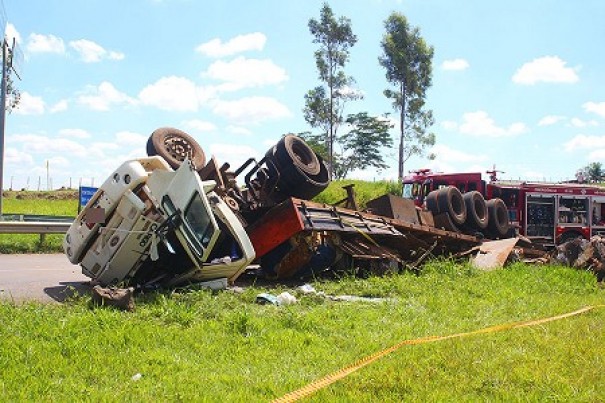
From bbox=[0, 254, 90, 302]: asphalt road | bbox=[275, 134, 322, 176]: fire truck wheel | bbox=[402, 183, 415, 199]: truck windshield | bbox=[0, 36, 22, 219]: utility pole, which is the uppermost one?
bbox=[0, 36, 22, 219]: utility pole

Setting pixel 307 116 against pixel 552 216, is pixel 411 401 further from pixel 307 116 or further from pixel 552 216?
pixel 307 116

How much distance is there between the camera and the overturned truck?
7.77 meters

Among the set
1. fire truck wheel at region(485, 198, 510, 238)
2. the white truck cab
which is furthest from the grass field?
fire truck wheel at region(485, 198, 510, 238)

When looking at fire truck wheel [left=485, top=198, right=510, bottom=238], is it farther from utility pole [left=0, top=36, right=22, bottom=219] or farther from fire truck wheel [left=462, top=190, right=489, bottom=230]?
utility pole [left=0, top=36, right=22, bottom=219]

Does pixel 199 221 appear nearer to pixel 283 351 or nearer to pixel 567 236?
pixel 283 351

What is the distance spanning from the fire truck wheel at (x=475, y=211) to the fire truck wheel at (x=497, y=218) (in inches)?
14.1

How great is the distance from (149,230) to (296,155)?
4.43m

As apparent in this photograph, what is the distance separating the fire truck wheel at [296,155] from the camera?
1101cm

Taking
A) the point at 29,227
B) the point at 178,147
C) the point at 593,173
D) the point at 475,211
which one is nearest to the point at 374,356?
the point at 178,147

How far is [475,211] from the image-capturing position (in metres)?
15.6

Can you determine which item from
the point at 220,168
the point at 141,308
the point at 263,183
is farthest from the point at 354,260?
the point at 141,308

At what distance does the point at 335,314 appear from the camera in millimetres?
6902

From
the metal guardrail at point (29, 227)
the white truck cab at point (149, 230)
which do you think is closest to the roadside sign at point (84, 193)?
the metal guardrail at point (29, 227)

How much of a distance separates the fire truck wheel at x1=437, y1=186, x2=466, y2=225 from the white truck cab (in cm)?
749
